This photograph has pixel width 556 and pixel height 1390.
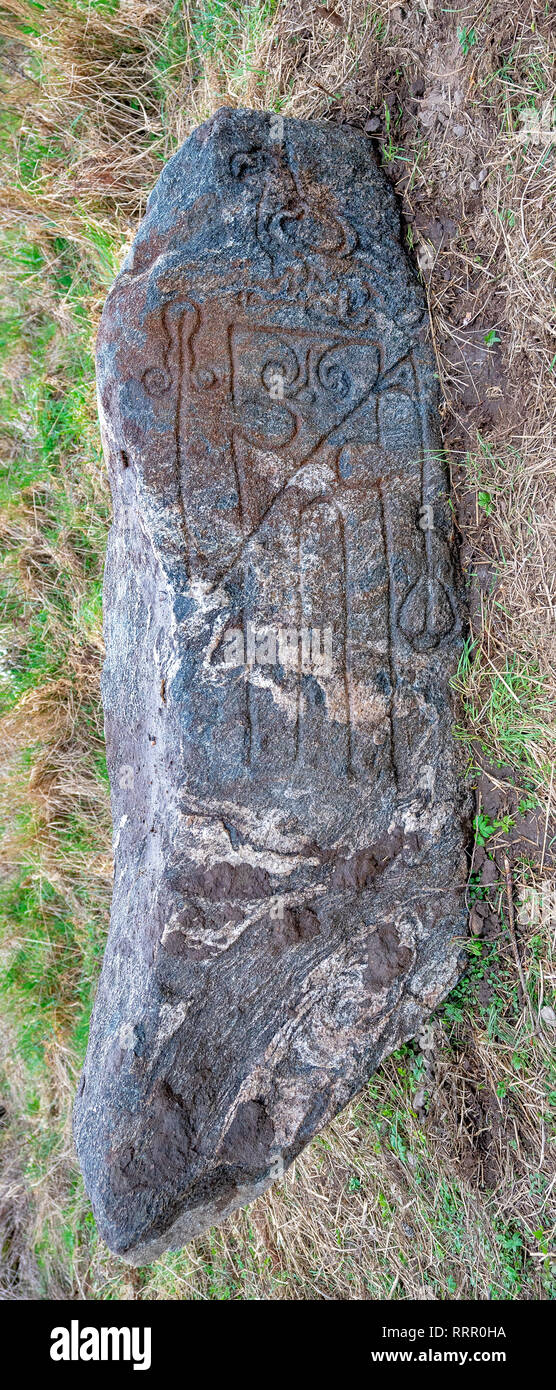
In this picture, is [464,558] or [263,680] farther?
[464,558]

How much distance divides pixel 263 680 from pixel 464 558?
1.84 feet

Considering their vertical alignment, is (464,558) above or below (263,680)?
above

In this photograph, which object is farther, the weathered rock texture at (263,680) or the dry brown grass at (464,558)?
the dry brown grass at (464,558)

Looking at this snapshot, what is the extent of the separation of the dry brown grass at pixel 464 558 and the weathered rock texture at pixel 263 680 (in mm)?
123

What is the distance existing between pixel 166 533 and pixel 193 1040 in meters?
0.94

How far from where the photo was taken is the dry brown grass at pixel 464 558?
2.16 m

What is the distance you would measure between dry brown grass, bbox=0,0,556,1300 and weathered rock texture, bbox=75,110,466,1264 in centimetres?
12

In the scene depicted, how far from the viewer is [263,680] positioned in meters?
1.98

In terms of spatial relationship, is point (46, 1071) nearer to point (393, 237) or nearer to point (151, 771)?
point (151, 771)

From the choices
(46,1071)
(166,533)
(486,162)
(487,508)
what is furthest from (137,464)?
(46,1071)

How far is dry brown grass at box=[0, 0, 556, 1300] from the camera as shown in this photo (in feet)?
7.09

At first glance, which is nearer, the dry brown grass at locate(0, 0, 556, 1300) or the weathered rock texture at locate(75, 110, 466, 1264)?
the weathered rock texture at locate(75, 110, 466, 1264)

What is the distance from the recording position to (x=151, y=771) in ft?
6.81

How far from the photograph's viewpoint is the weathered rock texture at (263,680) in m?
1.95
